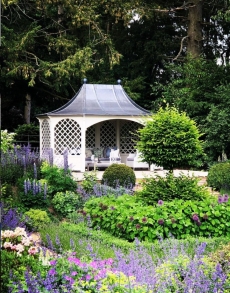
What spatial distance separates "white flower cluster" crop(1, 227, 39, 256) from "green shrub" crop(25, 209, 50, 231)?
9.82 ft

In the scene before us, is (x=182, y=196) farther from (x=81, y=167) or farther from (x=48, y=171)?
(x=81, y=167)

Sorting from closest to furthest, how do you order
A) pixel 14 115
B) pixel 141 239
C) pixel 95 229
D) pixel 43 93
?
pixel 141 239, pixel 95 229, pixel 43 93, pixel 14 115

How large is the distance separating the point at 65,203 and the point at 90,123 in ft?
24.4

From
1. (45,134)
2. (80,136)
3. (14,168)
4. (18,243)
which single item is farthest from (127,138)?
(18,243)

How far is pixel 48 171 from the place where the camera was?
8.84 m

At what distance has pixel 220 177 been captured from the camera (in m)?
10.9

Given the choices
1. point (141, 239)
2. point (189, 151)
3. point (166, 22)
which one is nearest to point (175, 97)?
point (166, 22)

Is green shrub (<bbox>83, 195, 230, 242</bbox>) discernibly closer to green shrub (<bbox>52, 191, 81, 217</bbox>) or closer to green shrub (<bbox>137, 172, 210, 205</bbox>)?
green shrub (<bbox>137, 172, 210, 205</bbox>)

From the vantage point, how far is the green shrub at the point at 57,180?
8547mm

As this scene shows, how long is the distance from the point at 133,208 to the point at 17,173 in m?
3.35

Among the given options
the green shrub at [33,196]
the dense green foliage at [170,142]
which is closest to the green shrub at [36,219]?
the green shrub at [33,196]

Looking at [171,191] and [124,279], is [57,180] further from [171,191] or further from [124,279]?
[124,279]

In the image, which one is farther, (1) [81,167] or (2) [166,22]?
(2) [166,22]

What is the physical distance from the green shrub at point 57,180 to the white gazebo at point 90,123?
16.7 feet
